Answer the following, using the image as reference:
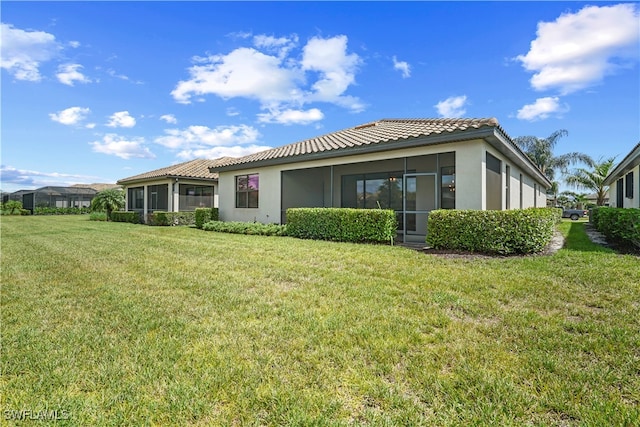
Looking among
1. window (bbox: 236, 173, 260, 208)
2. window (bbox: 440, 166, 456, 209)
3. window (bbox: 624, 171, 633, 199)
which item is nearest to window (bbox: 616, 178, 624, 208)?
window (bbox: 624, 171, 633, 199)

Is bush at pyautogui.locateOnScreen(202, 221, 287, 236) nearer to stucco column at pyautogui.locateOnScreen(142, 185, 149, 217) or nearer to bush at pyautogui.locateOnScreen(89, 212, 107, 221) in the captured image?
stucco column at pyautogui.locateOnScreen(142, 185, 149, 217)

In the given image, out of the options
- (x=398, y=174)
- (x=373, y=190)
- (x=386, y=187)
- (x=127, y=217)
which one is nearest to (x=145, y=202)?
(x=127, y=217)

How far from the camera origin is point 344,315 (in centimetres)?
352

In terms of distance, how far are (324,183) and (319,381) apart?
43.5 feet

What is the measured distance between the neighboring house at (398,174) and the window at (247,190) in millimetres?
48

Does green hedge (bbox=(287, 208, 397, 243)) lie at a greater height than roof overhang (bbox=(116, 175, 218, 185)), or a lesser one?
lesser

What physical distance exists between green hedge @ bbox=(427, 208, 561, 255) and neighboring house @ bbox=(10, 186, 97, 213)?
48.1 metres

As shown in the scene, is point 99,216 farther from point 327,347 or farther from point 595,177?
point 595,177

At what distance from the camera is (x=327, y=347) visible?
9.08 ft

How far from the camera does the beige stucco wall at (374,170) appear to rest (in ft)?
27.5

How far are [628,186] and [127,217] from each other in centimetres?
2902

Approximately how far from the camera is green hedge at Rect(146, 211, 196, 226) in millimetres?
18500

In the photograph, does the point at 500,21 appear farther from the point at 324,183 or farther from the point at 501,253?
the point at 324,183

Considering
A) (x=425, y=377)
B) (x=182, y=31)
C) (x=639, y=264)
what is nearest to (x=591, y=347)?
(x=425, y=377)
